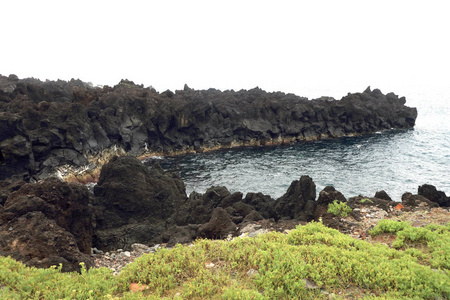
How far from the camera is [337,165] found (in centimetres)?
4306

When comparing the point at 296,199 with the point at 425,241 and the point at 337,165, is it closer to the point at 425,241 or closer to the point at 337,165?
the point at 425,241

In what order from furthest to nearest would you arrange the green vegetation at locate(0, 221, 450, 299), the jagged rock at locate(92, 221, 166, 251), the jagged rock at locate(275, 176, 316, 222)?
the jagged rock at locate(275, 176, 316, 222), the jagged rock at locate(92, 221, 166, 251), the green vegetation at locate(0, 221, 450, 299)

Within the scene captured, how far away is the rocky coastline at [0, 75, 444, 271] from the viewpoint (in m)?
13.5

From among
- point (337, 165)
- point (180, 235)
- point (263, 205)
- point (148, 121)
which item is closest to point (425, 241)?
point (180, 235)

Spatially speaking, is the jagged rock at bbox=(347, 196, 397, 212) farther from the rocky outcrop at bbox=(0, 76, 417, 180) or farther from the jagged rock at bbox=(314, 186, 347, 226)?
the rocky outcrop at bbox=(0, 76, 417, 180)

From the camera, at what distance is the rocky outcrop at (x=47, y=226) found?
9672 mm

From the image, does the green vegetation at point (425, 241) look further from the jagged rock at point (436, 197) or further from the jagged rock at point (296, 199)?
the jagged rock at point (436, 197)

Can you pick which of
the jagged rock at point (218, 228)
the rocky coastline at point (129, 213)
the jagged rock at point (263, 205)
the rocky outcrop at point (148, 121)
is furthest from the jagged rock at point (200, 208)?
the rocky outcrop at point (148, 121)

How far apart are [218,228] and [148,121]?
1643 inches

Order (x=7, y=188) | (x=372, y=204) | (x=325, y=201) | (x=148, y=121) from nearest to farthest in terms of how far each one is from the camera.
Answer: (x=372, y=204)
(x=325, y=201)
(x=7, y=188)
(x=148, y=121)

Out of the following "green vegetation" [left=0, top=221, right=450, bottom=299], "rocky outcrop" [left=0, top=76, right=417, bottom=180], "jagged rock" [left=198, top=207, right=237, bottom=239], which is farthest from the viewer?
"rocky outcrop" [left=0, top=76, right=417, bottom=180]

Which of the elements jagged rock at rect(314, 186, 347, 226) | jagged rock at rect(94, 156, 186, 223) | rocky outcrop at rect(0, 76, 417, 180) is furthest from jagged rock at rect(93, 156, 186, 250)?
rocky outcrop at rect(0, 76, 417, 180)

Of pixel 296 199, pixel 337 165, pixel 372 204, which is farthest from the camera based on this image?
pixel 337 165

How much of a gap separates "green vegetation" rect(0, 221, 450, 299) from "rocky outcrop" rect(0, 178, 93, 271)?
204cm
